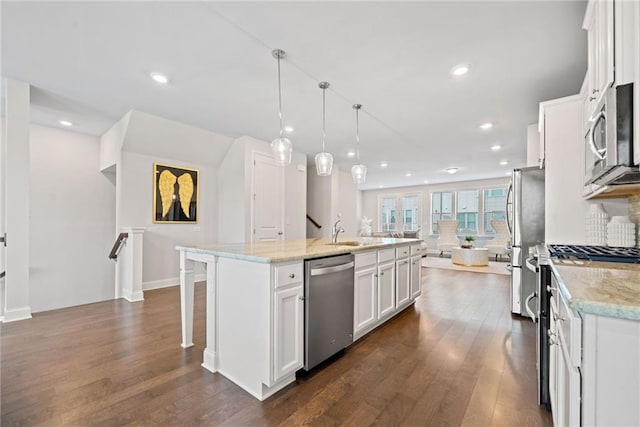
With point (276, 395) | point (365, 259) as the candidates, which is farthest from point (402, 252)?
point (276, 395)

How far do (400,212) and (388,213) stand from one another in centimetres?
55

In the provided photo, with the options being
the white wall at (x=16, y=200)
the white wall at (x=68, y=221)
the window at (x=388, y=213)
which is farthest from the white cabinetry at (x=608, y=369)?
the window at (x=388, y=213)

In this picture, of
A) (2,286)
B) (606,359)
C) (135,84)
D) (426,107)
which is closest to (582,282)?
(606,359)

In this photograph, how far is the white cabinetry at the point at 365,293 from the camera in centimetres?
254

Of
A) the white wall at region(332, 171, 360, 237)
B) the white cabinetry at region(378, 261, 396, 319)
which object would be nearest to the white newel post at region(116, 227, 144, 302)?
→ the white cabinetry at region(378, 261, 396, 319)

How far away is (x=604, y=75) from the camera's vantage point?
1.40 m

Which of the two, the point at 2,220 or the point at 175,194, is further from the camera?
the point at 175,194

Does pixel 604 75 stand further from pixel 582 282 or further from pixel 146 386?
pixel 146 386

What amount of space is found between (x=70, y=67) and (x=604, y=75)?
4.03m

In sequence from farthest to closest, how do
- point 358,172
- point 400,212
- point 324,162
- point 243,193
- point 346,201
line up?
point 400,212 < point 346,201 < point 243,193 < point 358,172 < point 324,162

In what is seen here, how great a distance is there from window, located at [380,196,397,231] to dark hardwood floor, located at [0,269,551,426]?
28.4 feet

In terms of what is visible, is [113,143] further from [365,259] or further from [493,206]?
[493,206]

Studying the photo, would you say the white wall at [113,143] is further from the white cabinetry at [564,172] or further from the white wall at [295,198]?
the white cabinetry at [564,172]

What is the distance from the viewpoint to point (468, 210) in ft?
32.8
